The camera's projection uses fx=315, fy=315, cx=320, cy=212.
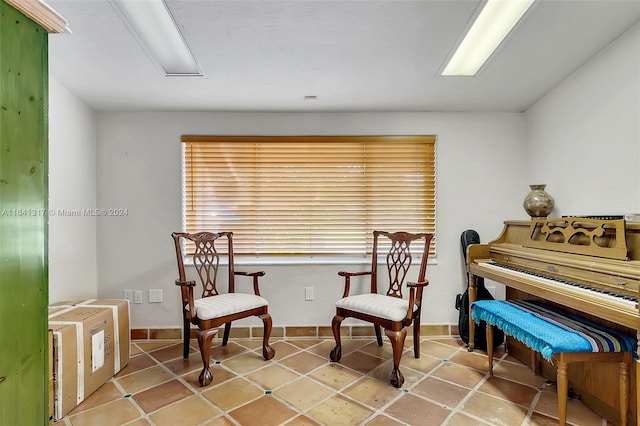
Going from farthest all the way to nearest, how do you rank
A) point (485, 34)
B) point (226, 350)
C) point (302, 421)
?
1. point (226, 350)
2. point (485, 34)
3. point (302, 421)

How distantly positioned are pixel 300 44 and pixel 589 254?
2035 millimetres

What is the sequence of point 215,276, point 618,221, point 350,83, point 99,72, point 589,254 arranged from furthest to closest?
point 215,276 → point 350,83 → point 99,72 → point 589,254 → point 618,221

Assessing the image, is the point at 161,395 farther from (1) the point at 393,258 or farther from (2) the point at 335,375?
(1) the point at 393,258

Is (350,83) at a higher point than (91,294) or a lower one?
higher

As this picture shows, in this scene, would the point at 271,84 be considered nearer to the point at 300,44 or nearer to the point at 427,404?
the point at 300,44

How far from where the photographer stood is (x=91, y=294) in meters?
2.88

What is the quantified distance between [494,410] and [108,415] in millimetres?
2253

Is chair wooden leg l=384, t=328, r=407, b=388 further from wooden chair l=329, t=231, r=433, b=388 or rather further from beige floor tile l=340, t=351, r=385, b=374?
beige floor tile l=340, t=351, r=385, b=374

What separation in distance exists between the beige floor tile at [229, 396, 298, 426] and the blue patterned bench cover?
1361 mm

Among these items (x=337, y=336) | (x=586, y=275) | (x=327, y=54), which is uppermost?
(x=327, y=54)

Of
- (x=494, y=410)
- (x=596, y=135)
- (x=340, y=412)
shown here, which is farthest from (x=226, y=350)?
(x=596, y=135)

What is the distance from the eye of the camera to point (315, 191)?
3057 mm

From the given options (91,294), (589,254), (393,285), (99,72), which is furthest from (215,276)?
(589,254)

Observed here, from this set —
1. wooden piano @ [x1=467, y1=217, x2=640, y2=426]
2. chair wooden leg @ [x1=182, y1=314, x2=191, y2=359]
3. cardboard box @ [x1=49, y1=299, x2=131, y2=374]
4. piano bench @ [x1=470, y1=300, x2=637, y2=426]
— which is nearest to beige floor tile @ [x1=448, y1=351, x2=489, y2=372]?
wooden piano @ [x1=467, y1=217, x2=640, y2=426]
